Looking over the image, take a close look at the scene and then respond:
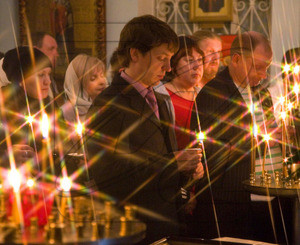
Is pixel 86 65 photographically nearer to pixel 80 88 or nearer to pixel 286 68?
pixel 80 88

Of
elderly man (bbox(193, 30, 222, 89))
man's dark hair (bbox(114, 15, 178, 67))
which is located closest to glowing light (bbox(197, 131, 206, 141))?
elderly man (bbox(193, 30, 222, 89))

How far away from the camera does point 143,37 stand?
0.83 m

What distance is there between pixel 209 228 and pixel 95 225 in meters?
0.59

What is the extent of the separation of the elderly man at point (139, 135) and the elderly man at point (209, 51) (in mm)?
164

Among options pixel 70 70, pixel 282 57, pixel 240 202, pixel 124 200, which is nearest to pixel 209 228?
pixel 240 202

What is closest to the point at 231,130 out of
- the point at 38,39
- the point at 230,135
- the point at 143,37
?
the point at 230,135

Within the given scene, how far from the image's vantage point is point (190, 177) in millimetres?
942

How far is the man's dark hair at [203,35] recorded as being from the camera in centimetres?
98

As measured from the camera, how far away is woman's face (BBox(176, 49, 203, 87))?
0.96 metres

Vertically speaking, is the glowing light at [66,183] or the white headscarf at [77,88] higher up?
the white headscarf at [77,88]

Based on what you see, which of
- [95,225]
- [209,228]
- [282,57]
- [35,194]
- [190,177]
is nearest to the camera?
[95,225]

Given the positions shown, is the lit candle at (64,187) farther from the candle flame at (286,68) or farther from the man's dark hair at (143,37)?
the candle flame at (286,68)

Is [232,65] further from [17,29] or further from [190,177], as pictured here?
[17,29]

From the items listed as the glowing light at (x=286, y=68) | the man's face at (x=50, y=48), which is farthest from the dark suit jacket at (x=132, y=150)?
the glowing light at (x=286, y=68)
